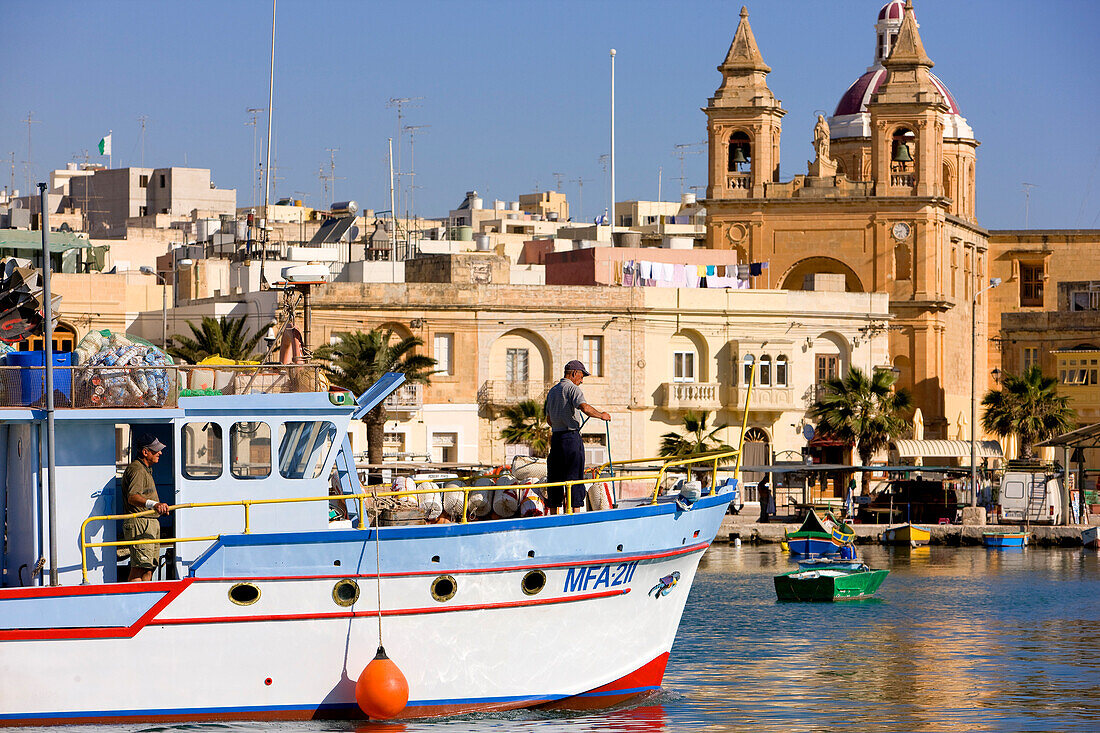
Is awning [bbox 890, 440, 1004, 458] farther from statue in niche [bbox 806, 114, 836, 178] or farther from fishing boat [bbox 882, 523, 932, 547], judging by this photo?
statue in niche [bbox 806, 114, 836, 178]

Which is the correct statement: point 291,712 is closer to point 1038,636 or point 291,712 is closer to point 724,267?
→ point 1038,636

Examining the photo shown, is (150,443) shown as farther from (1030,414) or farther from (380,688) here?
(1030,414)

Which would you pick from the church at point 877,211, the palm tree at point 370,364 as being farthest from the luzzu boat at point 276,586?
the church at point 877,211

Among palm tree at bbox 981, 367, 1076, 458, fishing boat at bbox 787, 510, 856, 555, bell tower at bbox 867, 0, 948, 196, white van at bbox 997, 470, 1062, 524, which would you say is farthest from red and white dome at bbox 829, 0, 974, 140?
fishing boat at bbox 787, 510, 856, 555

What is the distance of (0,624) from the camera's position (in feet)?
58.7

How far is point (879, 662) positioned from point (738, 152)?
4750 centimetres

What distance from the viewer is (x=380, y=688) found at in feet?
60.0

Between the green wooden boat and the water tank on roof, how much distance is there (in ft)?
184

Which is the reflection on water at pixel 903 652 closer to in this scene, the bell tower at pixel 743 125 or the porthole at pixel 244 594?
the porthole at pixel 244 594

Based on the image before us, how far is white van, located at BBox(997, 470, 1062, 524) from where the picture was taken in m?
54.5

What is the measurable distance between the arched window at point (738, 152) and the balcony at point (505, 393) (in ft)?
64.1

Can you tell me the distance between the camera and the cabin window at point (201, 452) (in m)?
19.0

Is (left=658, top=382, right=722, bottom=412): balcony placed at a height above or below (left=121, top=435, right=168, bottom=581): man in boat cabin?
above

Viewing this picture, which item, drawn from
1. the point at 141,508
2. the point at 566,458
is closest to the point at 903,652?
the point at 566,458
